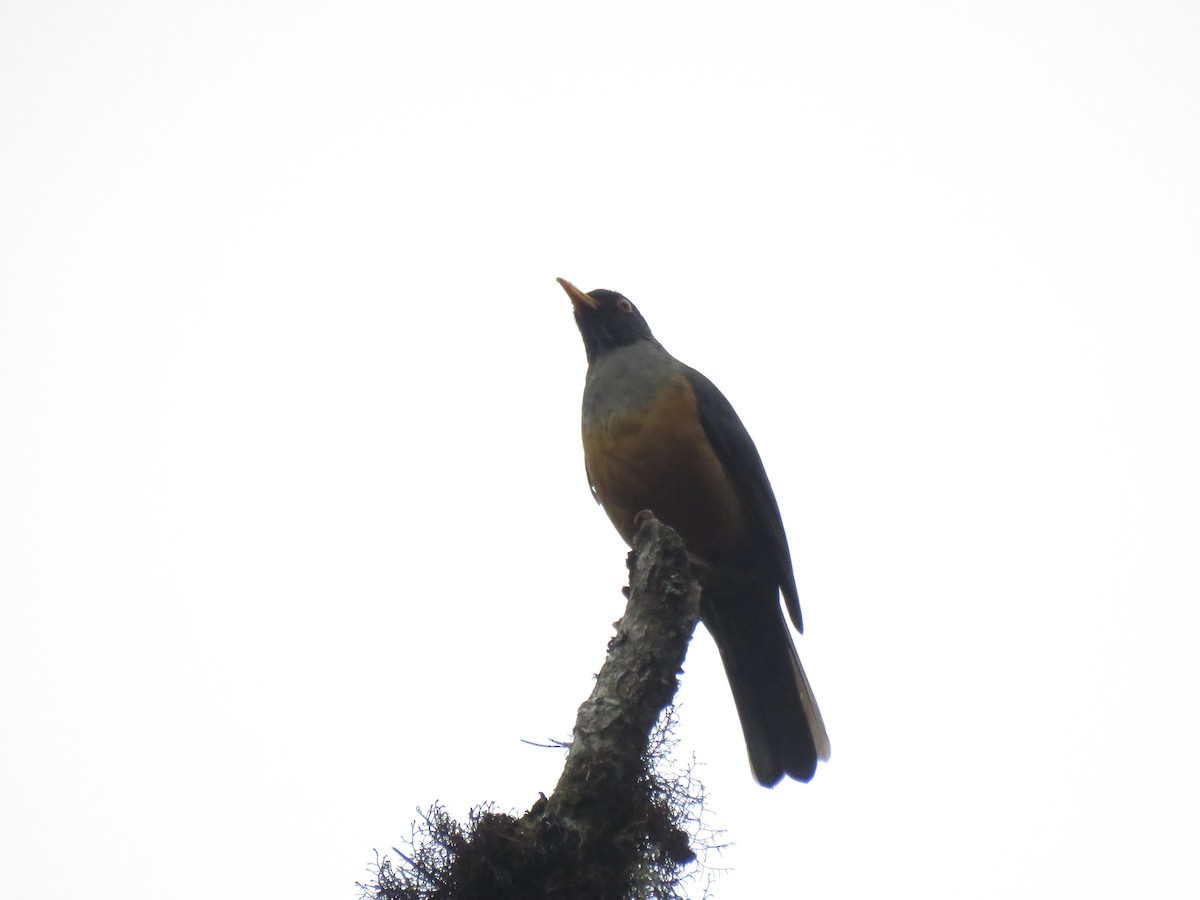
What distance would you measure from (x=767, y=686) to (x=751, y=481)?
1.26 m

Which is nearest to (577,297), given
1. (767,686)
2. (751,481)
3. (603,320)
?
(603,320)

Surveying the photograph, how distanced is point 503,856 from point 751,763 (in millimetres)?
3460

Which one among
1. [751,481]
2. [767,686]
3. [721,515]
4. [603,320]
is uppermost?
[603,320]

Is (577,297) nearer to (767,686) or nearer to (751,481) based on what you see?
(751,481)

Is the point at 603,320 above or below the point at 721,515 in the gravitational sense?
above

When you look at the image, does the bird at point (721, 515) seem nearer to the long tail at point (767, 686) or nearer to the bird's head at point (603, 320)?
the long tail at point (767, 686)

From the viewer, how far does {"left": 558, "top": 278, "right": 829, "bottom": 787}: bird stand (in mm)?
6312

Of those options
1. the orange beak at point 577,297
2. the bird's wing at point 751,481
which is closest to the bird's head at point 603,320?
the orange beak at point 577,297

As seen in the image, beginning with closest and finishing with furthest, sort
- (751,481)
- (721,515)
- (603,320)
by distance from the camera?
(721,515) → (751,481) → (603,320)

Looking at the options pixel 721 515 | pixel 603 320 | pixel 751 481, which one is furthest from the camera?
pixel 603 320

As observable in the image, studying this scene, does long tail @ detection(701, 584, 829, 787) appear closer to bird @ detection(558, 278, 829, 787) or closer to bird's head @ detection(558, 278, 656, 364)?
bird @ detection(558, 278, 829, 787)

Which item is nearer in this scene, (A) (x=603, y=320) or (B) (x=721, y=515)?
(B) (x=721, y=515)

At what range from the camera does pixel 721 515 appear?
641 centimetres

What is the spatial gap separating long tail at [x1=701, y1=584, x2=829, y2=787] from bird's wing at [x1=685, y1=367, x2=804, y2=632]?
0.15 m
